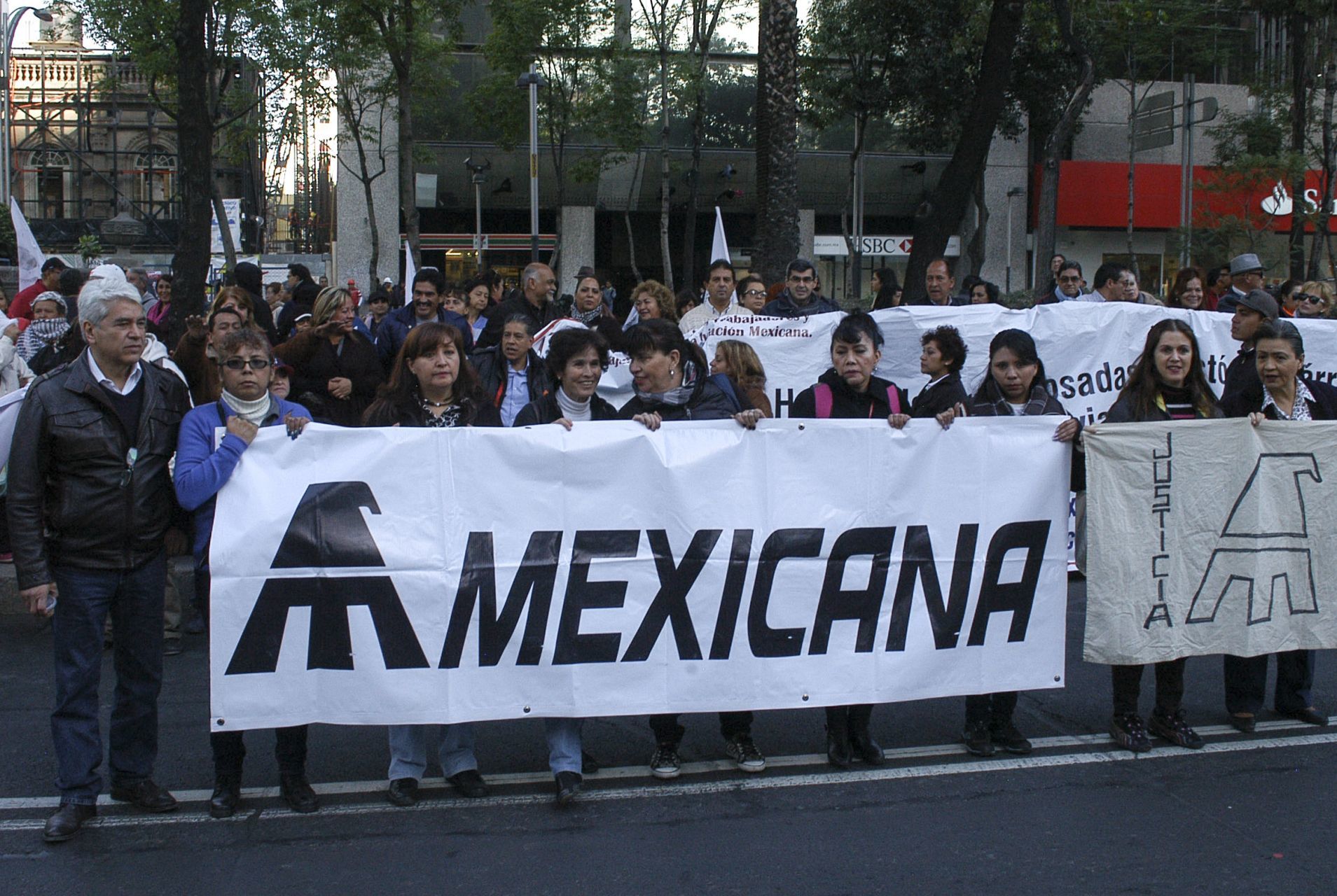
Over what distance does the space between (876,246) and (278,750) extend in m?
30.6

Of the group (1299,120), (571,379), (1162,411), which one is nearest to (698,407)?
(571,379)

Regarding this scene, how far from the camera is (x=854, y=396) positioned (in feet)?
18.3

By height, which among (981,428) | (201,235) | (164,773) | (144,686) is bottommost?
(164,773)

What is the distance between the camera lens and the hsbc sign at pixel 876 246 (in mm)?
33750

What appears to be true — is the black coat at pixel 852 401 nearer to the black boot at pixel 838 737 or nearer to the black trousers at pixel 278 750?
the black boot at pixel 838 737

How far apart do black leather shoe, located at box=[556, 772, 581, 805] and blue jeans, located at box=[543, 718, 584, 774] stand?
3 cm

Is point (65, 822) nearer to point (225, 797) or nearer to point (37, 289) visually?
Answer: point (225, 797)

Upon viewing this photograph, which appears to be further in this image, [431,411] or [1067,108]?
[1067,108]

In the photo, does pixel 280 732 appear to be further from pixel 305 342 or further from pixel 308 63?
pixel 308 63

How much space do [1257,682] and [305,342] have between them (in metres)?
5.93

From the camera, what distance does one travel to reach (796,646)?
198 inches

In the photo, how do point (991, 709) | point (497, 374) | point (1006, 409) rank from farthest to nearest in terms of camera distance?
point (497, 374) → point (1006, 409) → point (991, 709)

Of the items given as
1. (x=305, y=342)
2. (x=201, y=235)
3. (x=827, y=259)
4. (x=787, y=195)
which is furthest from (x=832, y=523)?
(x=827, y=259)

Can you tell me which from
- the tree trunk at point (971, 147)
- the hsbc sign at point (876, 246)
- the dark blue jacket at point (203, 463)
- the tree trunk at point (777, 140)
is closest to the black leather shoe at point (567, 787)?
the dark blue jacket at point (203, 463)
